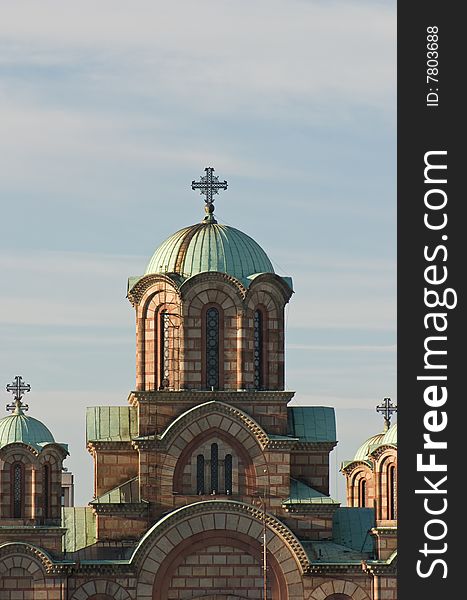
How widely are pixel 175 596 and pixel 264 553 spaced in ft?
9.66

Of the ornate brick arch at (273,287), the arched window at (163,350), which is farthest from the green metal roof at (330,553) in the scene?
the ornate brick arch at (273,287)

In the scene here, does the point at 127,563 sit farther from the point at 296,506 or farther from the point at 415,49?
the point at 415,49

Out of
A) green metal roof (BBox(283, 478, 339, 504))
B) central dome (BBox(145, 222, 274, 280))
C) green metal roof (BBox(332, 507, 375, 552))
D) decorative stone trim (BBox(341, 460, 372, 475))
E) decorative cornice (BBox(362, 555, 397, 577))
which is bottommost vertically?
decorative cornice (BBox(362, 555, 397, 577))

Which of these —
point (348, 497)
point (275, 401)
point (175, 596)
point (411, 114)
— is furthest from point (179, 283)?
point (411, 114)

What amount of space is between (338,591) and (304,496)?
9.10 ft

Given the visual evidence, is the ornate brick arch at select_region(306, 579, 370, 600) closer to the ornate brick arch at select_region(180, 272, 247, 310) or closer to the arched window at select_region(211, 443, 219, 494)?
the arched window at select_region(211, 443, 219, 494)

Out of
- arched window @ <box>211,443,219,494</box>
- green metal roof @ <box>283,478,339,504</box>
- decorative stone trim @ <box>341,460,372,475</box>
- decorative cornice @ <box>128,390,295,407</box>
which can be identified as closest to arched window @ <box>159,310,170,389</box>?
decorative cornice @ <box>128,390,295,407</box>

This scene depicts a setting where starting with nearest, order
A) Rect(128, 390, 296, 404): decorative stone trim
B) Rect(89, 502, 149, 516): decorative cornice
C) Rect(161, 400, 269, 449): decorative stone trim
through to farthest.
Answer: Rect(89, 502, 149, 516): decorative cornice, Rect(161, 400, 269, 449): decorative stone trim, Rect(128, 390, 296, 404): decorative stone trim

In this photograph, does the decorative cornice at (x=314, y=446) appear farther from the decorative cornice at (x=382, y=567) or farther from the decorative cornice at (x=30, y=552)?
the decorative cornice at (x=30, y=552)

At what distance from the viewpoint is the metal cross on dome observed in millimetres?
68688

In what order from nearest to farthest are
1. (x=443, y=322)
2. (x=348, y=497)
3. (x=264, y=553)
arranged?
1. (x=443, y=322)
2. (x=264, y=553)
3. (x=348, y=497)

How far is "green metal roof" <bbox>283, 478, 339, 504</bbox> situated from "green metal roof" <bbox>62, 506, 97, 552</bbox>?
5.32 metres

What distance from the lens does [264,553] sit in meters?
63.8

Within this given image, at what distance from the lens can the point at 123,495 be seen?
65.9m
